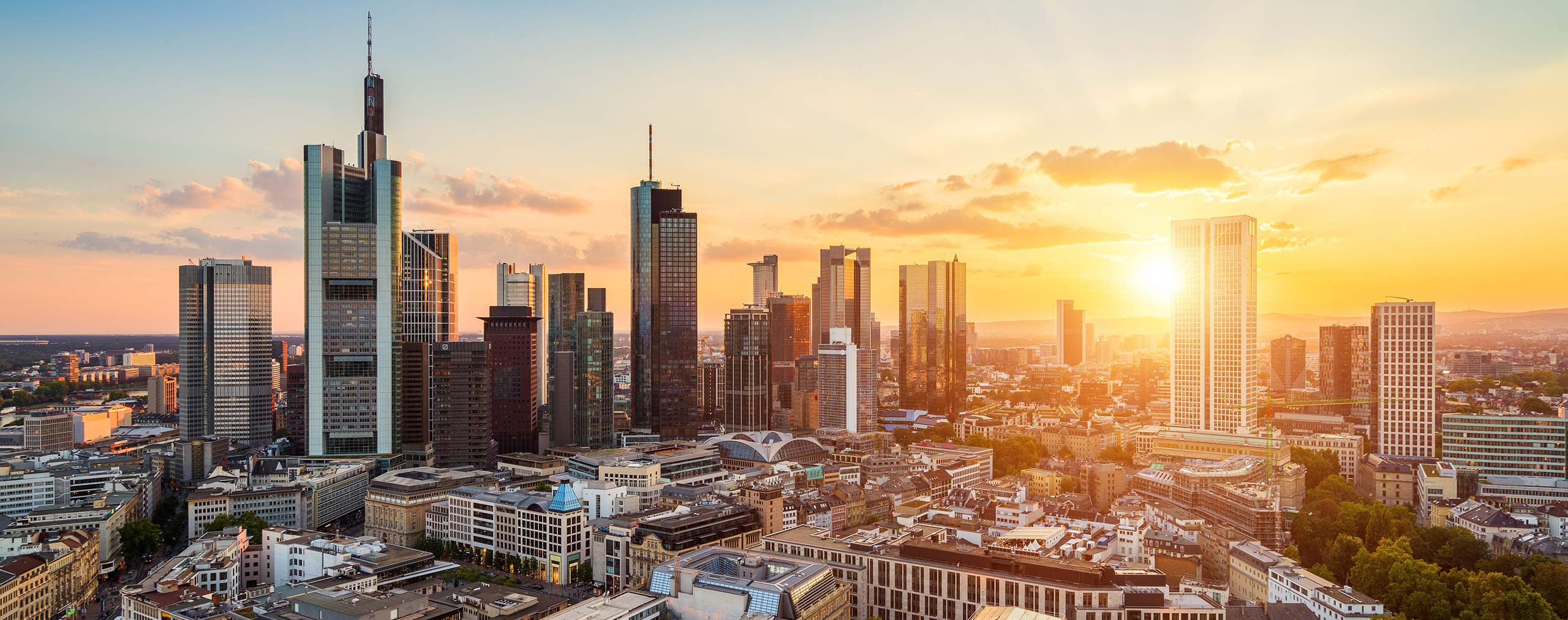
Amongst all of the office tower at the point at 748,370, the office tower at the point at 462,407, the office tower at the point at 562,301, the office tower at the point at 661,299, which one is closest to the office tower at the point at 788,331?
the office tower at the point at 748,370

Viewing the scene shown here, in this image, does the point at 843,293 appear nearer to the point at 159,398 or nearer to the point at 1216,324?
the point at 1216,324

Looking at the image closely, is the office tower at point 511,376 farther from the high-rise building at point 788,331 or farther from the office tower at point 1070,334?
the office tower at point 1070,334

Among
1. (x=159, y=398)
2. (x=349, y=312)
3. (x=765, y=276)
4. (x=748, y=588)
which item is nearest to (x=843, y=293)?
(x=765, y=276)

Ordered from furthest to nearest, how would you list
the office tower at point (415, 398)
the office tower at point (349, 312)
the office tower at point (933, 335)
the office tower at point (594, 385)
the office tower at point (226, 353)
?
the office tower at point (933, 335)
the office tower at point (594, 385)
the office tower at point (226, 353)
the office tower at point (415, 398)
the office tower at point (349, 312)

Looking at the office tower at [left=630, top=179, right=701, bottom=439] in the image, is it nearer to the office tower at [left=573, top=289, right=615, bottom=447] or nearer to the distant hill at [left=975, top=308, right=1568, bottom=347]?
the office tower at [left=573, top=289, right=615, bottom=447]

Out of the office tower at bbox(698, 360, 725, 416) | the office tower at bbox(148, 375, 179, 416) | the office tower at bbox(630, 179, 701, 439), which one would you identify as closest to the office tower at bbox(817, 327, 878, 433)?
the office tower at bbox(630, 179, 701, 439)

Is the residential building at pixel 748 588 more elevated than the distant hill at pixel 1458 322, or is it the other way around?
the distant hill at pixel 1458 322

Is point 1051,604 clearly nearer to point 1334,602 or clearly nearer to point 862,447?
point 1334,602
